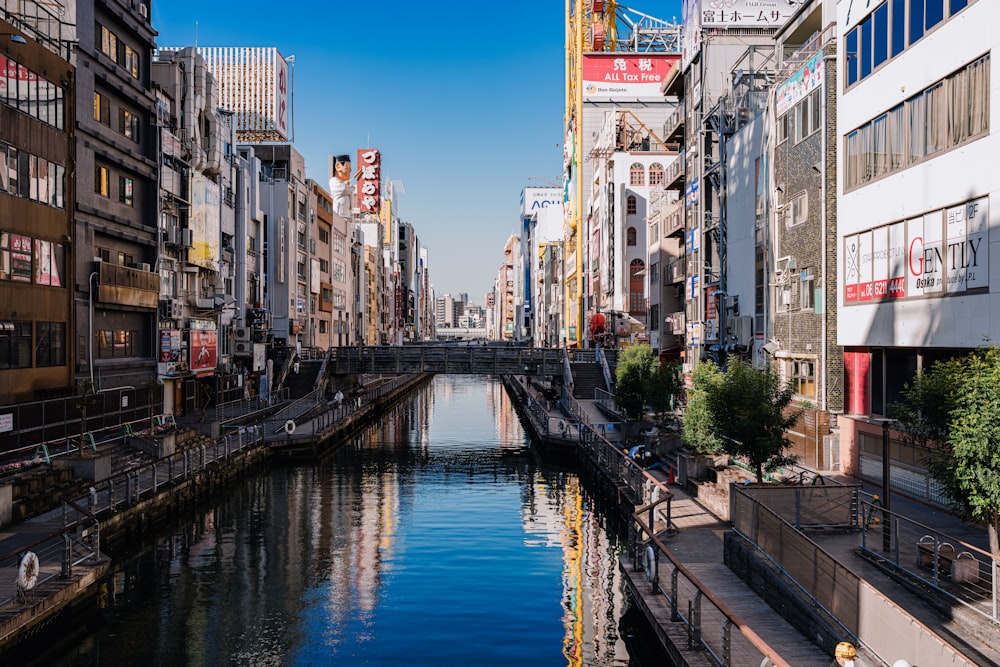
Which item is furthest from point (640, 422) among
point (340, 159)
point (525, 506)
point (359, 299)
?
point (340, 159)

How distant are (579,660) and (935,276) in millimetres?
15782

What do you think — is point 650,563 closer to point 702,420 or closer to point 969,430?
point 969,430

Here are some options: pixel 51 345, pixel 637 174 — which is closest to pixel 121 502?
pixel 51 345

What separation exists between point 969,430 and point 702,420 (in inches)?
657

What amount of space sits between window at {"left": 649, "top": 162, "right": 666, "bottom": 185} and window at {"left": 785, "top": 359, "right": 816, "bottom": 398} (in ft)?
191

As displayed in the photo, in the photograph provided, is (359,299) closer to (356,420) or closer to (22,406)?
(356,420)

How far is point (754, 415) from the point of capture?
26000mm

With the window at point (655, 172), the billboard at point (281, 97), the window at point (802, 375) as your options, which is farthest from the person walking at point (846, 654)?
the billboard at point (281, 97)

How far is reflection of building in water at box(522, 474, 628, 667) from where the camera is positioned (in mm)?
20422

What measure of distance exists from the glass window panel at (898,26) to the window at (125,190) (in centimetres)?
4039

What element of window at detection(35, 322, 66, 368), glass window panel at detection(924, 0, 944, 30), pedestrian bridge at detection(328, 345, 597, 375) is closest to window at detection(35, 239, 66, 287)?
window at detection(35, 322, 66, 368)

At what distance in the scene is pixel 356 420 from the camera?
7138cm

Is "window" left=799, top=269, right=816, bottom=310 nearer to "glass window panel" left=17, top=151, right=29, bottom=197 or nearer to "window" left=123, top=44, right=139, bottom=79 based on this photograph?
"glass window panel" left=17, top=151, right=29, bottom=197

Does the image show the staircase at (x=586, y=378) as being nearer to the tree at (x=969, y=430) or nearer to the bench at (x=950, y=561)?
the bench at (x=950, y=561)
